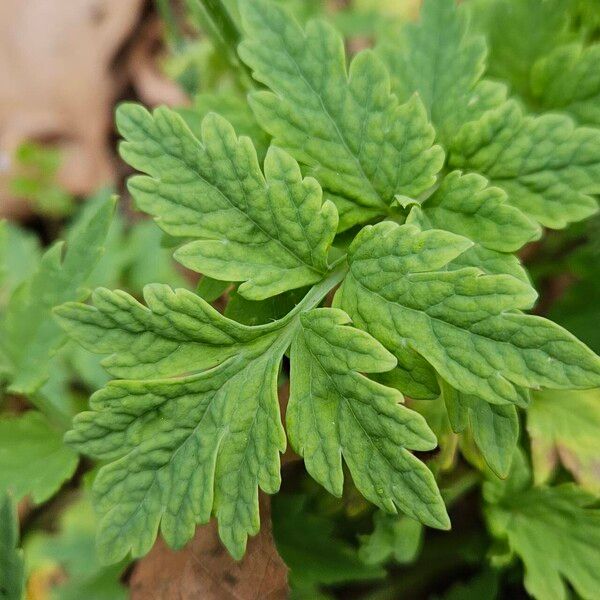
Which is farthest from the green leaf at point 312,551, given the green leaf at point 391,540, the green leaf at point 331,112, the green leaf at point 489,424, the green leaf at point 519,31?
the green leaf at point 519,31

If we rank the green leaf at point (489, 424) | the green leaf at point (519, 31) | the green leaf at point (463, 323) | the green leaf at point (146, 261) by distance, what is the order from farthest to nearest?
the green leaf at point (146, 261), the green leaf at point (519, 31), the green leaf at point (489, 424), the green leaf at point (463, 323)

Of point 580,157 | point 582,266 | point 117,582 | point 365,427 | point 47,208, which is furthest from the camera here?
point 47,208

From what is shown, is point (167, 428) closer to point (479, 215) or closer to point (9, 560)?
point (9, 560)

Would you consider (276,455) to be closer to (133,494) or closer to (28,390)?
(133,494)

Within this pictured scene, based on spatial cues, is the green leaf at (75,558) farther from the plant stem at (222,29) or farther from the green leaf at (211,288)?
the plant stem at (222,29)

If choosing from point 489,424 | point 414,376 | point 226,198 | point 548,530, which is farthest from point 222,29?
point 548,530

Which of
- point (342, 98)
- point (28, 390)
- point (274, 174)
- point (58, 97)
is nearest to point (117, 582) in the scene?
point (28, 390)

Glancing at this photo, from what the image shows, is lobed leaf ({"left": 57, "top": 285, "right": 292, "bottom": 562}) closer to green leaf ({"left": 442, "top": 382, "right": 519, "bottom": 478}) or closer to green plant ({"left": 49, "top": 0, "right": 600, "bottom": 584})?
green plant ({"left": 49, "top": 0, "right": 600, "bottom": 584})
